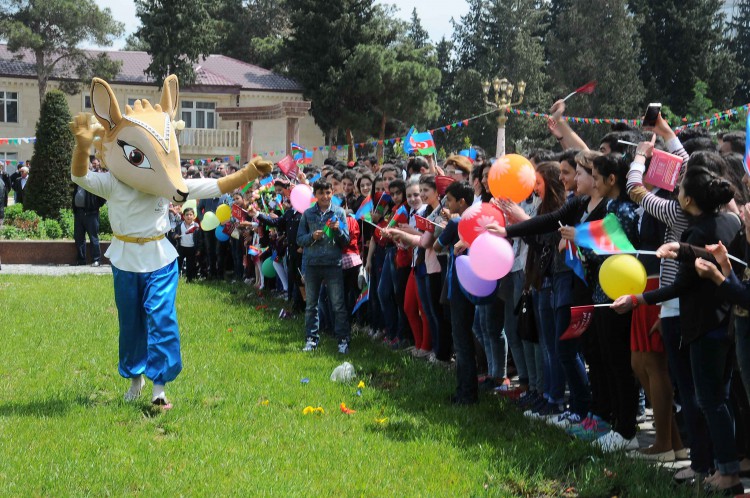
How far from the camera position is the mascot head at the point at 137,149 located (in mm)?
7586

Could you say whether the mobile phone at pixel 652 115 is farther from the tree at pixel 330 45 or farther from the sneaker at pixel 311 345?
the tree at pixel 330 45

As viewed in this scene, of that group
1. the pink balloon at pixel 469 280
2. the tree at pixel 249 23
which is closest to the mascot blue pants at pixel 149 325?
the pink balloon at pixel 469 280

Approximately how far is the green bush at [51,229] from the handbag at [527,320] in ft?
55.2

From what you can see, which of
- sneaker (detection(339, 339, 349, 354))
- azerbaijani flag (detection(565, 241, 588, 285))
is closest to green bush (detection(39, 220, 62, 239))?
sneaker (detection(339, 339, 349, 354))

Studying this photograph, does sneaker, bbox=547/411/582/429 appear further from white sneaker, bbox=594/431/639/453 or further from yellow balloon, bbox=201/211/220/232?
yellow balloon, bbox=201/211/220/232

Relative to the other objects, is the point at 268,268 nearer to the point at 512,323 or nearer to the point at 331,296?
the point at 331,296

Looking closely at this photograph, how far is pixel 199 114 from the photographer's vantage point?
49219 millimetres

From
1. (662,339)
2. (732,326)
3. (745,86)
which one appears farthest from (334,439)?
(745,86)

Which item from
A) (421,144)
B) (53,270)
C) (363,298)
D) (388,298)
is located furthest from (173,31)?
(388,298)

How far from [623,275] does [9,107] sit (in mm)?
48096

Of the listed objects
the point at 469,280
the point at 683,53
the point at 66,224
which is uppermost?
the point at 683,53

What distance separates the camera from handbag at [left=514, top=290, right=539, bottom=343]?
7.44 meters

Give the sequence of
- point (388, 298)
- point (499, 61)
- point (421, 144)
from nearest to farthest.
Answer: point (388, 298) → point (421, 144) → point (499, 61)

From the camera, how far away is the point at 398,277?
10273mm
